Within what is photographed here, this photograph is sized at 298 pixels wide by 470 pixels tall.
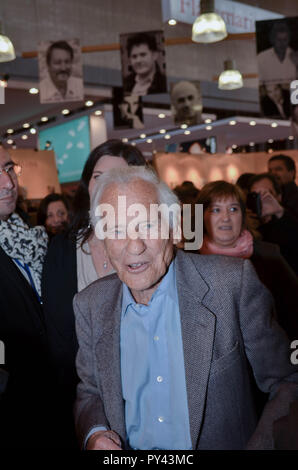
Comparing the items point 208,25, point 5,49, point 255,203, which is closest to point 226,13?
point 208,25

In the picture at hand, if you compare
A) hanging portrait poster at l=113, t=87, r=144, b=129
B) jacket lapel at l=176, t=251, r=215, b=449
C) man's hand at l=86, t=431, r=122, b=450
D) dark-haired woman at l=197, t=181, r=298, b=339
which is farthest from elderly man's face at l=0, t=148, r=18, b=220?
hanging portrait poster at l=113, t=87, r=144, b=129

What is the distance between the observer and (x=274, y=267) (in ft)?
9.52

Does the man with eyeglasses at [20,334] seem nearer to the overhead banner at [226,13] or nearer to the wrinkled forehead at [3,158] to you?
the wrinkled forehead at [3,158]

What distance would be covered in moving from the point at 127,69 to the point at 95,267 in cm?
384

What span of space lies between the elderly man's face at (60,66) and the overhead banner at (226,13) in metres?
1.27

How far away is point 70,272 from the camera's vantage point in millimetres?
2283

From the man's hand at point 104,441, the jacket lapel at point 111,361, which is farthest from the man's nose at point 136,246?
the man's hand at point 104,441

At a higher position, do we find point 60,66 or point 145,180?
point 60,66

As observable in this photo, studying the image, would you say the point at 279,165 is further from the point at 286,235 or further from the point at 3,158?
the point at 3,158

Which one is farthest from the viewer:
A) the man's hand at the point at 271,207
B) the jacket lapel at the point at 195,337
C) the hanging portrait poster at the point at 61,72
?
the hanging portrait poster at the point at 61,72

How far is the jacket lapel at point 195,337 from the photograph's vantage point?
1.49m

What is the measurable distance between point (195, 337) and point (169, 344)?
4.2 inches

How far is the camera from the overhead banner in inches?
202
